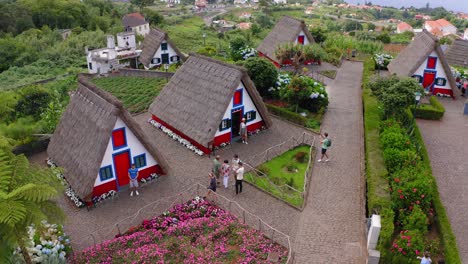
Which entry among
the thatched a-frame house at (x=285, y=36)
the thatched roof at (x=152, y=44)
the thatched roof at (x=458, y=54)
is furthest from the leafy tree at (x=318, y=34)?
the thatched roof at (x=152, y=44)

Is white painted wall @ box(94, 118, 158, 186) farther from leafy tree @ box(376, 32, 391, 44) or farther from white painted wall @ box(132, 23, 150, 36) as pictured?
white painted wall @ box(132, 23, 150, 36)

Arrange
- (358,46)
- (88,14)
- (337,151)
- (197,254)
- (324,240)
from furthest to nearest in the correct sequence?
(88,14) < (358,46) < (337,151) < (324,240) < (197,254)

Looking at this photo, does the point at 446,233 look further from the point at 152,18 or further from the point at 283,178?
the point at 152,18

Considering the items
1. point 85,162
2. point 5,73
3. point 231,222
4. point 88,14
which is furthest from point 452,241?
point 88,14

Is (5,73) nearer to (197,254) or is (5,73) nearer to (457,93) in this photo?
(197,254)

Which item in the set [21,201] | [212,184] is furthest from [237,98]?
[21,201]

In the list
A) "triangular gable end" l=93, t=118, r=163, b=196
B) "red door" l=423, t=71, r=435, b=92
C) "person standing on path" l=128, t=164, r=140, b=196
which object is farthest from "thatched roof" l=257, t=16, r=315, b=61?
"person standing on path" l=128, t=164, r=140, b=196

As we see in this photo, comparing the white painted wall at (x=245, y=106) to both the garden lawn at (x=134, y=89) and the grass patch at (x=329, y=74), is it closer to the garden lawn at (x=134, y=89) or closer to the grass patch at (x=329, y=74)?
the garden lawn at (x=134, y=89)
